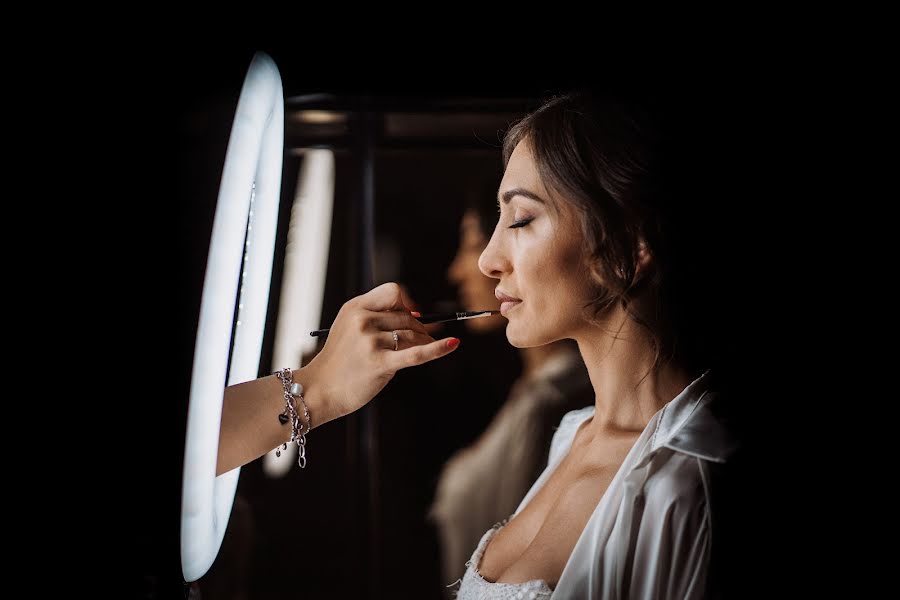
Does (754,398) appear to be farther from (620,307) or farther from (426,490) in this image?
(426,490)

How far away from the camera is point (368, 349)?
1029 mm

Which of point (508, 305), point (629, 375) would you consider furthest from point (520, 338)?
point (629, 375)

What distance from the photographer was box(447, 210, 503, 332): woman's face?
41.4 inches

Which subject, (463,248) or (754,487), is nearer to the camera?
(754,487)

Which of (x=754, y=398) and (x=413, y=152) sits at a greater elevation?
(x=413, y=152)

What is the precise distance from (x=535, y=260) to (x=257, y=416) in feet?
1.46

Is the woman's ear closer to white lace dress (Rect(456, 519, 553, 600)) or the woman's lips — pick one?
the woman's lips

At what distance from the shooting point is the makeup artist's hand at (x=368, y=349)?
103 cm

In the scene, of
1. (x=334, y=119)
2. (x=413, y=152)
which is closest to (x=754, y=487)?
(x=413, y=152)

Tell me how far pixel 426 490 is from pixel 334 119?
550mm

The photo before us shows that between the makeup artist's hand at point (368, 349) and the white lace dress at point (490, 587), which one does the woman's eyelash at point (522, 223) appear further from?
the white lace dress at point (490, 587)

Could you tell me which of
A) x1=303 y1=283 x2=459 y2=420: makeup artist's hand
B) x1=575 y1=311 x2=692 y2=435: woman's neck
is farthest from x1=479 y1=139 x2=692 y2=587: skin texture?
x1=303 y1=283 x2=459 y2=420: makeup artist's hand

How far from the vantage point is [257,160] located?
925mm

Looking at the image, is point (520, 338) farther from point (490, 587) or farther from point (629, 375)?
point (490, 587)
